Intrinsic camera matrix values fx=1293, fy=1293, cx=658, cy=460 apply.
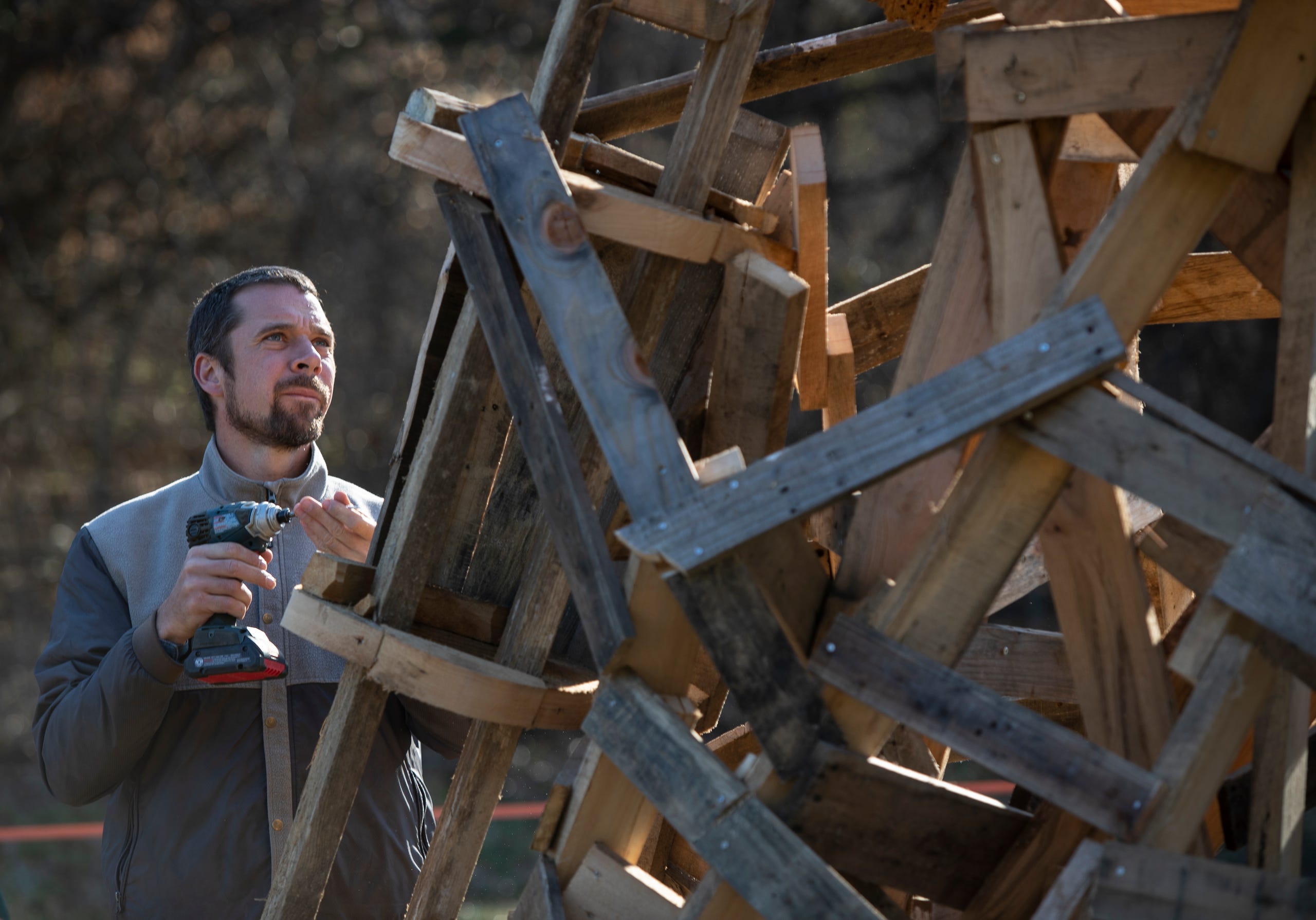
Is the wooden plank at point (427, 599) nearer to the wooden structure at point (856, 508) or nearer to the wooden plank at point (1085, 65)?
the wooden structure at point (856, 508)

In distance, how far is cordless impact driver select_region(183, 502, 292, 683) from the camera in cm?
304

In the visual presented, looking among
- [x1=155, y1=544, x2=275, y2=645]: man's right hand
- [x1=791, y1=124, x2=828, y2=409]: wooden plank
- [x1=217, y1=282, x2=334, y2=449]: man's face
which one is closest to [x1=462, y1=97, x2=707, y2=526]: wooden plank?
[x1=791, y1=124, x2=828, y2=409]: wooden plank

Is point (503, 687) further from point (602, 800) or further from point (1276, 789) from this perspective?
point (1276, 789)

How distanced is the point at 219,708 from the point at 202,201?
32.3 feet

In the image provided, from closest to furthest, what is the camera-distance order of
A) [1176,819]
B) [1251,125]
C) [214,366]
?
[1176,819], [1251,125], [214,366]

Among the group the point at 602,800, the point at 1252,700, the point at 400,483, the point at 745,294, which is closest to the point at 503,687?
the point at 602,800

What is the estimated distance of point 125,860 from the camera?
10.5 feet

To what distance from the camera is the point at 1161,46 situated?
2230 mm

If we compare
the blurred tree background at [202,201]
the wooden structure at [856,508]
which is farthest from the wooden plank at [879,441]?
the blurred tree background at [202,201]

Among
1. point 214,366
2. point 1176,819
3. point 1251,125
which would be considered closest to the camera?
point 1176,819

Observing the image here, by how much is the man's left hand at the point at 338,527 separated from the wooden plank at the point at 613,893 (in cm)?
105

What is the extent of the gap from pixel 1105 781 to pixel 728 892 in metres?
0.65

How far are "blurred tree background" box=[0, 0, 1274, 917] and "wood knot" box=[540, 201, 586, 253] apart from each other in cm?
907

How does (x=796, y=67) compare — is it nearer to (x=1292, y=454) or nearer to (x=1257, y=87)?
(x=1257, y=87)
